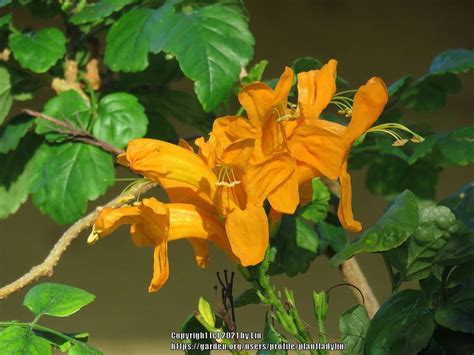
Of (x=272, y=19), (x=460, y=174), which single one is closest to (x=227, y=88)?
(x=272, y=19)

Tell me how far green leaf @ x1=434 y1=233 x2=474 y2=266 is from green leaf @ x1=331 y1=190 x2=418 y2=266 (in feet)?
0.10

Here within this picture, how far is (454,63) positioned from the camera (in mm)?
1260

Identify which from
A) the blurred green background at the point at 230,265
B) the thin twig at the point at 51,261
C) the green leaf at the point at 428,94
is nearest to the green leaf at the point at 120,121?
the thin twig at the point at 51,261

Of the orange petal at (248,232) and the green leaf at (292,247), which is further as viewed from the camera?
the green leaf at (292,247)

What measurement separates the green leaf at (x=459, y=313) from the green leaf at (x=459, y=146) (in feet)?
1.32

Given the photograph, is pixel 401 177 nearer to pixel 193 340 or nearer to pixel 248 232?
pixel 193 340

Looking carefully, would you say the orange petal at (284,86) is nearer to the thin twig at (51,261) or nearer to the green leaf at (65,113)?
the thin twig at (51,261)

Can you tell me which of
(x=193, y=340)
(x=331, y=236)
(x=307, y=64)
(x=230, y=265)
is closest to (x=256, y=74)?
(x=307, y=64)

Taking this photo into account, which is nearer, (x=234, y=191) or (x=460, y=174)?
(x=234, y=191)

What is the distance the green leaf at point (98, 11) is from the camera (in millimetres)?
1226

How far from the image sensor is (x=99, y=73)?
1376 millimetres

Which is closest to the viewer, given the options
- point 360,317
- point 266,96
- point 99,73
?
point 266,96

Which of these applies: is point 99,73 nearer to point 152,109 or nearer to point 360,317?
point 152,109

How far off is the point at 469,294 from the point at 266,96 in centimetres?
23
